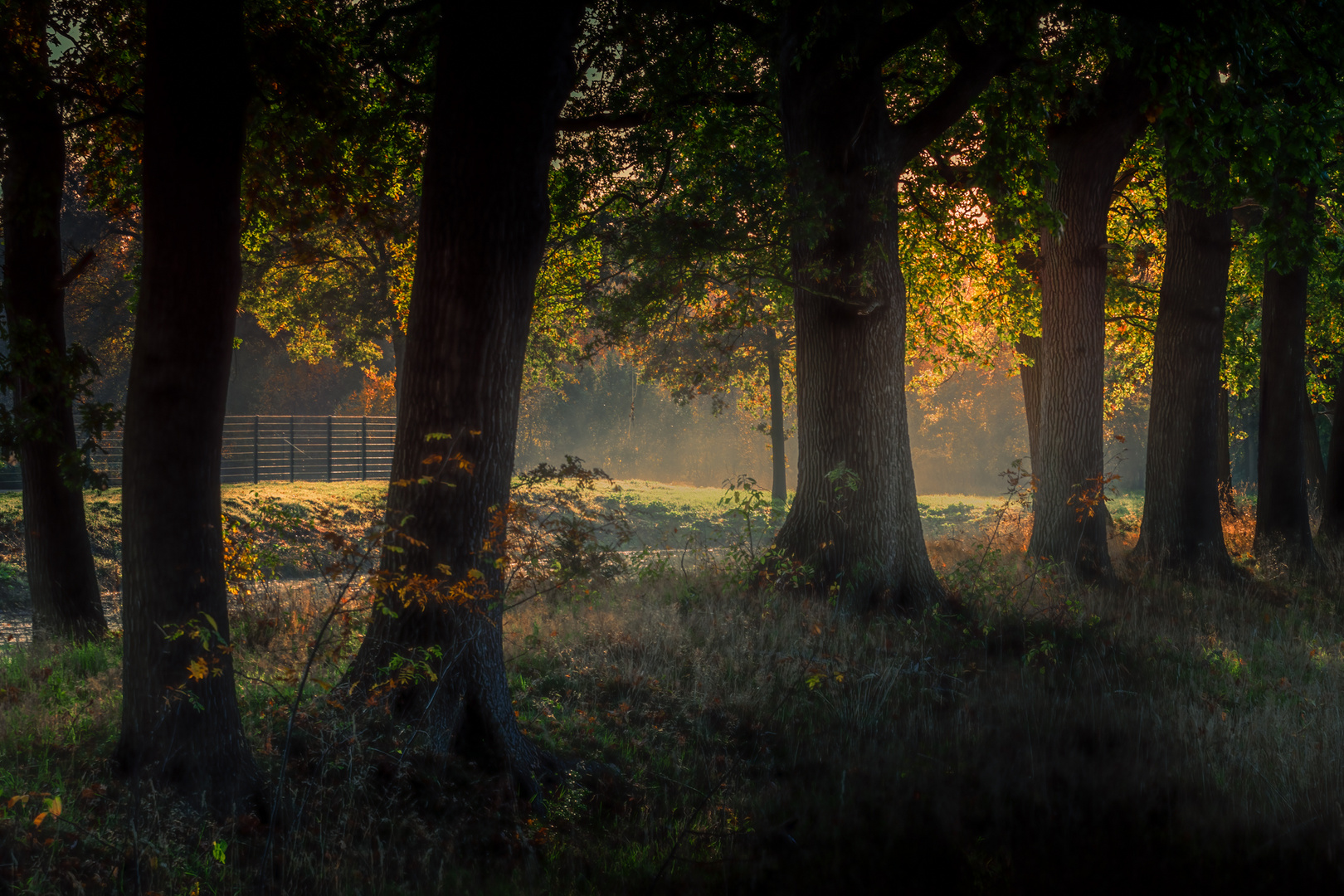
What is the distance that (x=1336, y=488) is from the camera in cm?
1308

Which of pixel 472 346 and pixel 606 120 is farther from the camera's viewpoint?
pixel 606 120

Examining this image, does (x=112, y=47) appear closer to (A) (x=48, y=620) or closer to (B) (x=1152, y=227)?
(A) (x=48, y=620)

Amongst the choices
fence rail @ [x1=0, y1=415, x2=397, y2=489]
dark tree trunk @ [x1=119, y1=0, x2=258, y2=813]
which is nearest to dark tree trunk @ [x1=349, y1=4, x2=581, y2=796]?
dark tree trunk @ [x1=119, y1=0, x2=258, y2=813]

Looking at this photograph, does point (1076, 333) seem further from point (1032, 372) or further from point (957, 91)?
point (1032, 372)

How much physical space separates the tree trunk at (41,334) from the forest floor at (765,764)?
0.98 metres

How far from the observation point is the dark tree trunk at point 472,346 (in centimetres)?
455

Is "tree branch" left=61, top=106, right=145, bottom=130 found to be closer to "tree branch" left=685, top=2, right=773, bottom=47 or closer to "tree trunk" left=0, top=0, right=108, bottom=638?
"tree trunk" left=0, top=0, right=108, bottom=638

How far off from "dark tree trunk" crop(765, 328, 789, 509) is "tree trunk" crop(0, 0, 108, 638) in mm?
19374

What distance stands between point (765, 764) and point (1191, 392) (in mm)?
9680

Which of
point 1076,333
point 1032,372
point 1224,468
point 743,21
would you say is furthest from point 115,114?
point 1224,468

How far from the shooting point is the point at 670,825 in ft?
13.7

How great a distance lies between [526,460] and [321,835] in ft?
196

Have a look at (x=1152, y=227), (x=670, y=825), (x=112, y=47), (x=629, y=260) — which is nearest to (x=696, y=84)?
(x=629, y=260)

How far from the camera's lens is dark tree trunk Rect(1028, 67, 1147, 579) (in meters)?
10.6
